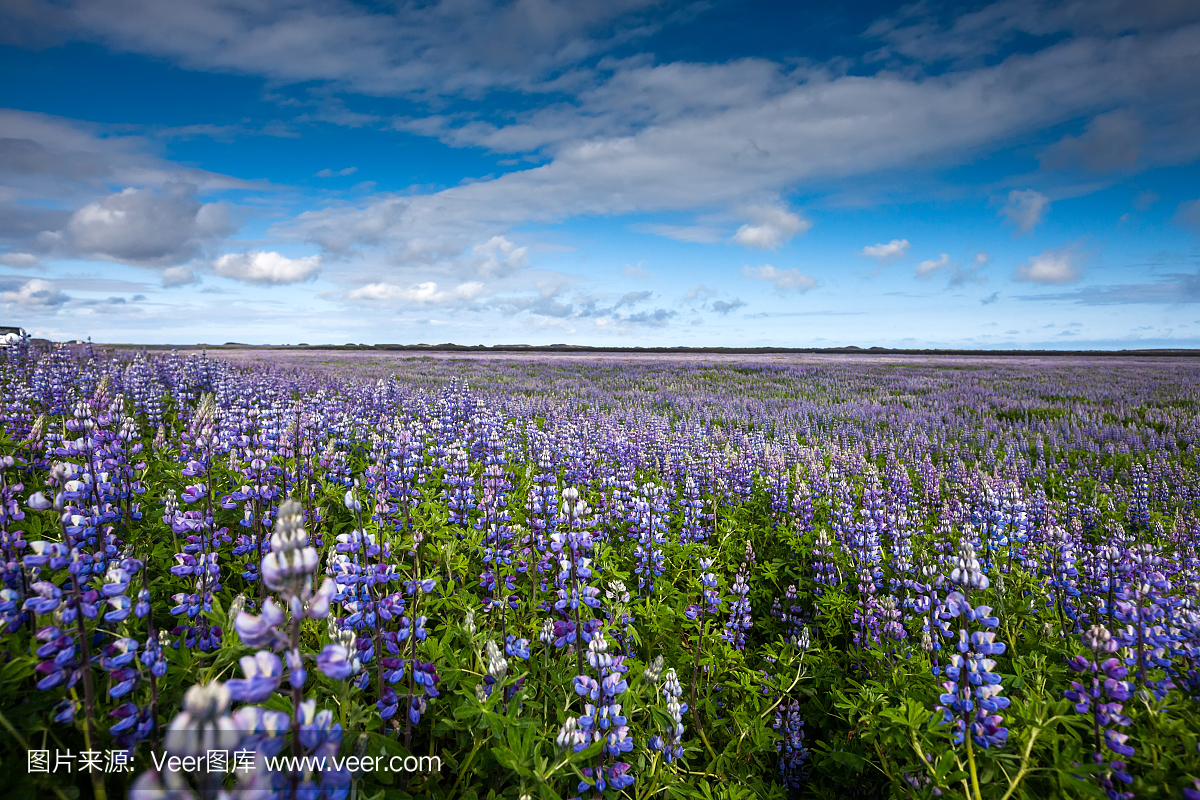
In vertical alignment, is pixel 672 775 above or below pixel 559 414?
below

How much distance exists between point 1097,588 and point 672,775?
380cm

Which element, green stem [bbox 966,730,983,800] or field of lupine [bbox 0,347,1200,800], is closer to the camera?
field of lupine [bbox 0,347,1200,800]

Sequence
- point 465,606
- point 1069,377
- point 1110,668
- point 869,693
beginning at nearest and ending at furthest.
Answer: point 1110,668 < point 869,693 < point 465,606 < point 1069,377

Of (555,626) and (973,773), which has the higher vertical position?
(555,626)

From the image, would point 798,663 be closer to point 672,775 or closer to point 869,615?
point 869,615

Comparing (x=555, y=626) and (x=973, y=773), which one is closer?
(x=973, y=773)

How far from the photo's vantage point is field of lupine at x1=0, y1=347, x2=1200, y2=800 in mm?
1892

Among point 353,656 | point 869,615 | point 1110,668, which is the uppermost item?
point 353,656

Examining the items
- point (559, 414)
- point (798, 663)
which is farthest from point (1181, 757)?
point (559, 414)

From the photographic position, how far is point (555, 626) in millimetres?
2895

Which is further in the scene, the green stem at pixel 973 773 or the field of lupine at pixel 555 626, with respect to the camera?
the green stem at pixel 973 773

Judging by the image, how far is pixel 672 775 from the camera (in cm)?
263

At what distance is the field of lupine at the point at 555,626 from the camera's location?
1.89 metres

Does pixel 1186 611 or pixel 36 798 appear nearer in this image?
pixel 36 798
